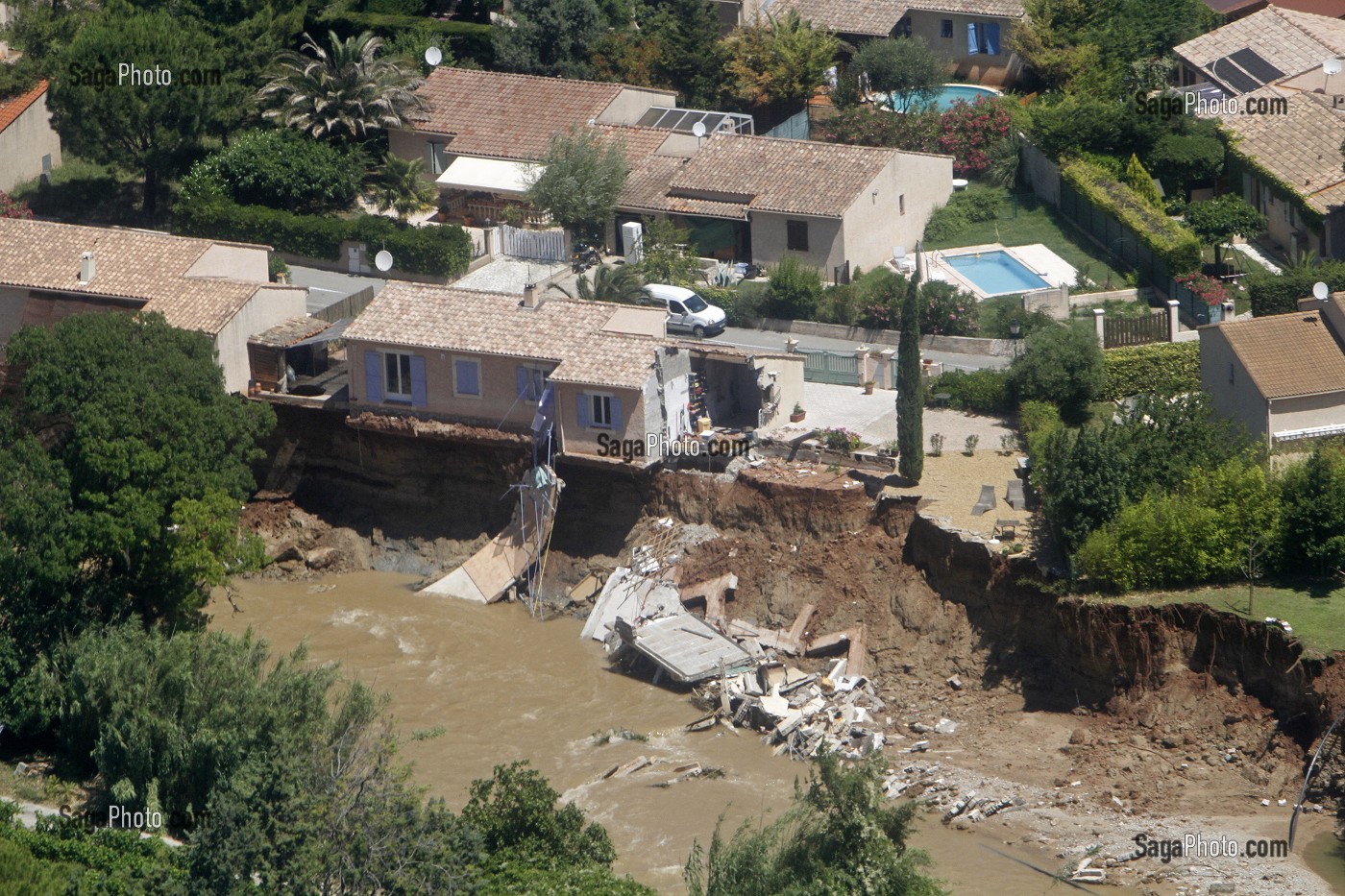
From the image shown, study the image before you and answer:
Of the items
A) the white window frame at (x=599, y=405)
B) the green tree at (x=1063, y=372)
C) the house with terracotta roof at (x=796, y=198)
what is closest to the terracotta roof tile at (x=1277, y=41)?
the house with terracotta roof at (x=796, y=198)

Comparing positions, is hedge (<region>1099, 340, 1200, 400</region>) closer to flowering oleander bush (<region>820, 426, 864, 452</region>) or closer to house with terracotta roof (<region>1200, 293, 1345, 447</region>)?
house with terracotta roof (<region>1200, 293, 1345, 447</region>)

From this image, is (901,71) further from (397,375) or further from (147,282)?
(147,282)

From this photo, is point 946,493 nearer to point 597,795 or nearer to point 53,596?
point 597,795

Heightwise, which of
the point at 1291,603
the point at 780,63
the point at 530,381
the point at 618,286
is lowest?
the point at 1291,603

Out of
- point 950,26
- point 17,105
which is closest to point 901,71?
point 950,26

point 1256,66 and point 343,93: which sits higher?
point 1256,66

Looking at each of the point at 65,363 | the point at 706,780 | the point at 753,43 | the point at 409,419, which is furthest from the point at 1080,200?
the point at 65,363
